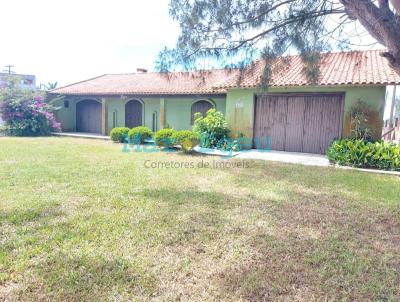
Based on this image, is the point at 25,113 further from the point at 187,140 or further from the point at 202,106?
the point at 187,140

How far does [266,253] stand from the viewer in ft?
12.8

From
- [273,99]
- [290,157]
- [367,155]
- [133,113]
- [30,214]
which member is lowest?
[30,214]

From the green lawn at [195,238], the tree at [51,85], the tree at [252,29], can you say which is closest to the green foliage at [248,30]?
the tree at [252,29]

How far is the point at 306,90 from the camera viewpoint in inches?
502

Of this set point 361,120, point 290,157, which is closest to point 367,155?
point 361,120

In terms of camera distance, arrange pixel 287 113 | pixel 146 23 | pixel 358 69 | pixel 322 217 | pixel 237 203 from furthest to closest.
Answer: pixel 287 113
pixel 358 69
pixel 146 23
pixel 237 203
pixel 322 217

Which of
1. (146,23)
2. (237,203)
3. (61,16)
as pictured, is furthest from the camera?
(61,16)

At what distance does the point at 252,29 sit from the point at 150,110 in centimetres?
1452

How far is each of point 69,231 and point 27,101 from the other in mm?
19222

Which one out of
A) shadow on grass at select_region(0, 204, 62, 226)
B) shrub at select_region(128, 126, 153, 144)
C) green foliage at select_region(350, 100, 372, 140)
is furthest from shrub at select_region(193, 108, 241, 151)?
shadow on grass at select_region(0, 204, 62, 226)

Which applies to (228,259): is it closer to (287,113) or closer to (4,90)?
(287,113)

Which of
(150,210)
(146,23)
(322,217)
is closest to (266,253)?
(322,217)

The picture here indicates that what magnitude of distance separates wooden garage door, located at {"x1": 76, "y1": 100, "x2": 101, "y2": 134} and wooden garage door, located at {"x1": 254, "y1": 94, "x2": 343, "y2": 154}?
13.3m

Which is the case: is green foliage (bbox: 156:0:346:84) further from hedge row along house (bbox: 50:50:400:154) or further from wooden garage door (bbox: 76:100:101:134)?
wooden garage door (bbox: 76:100:101:134)
